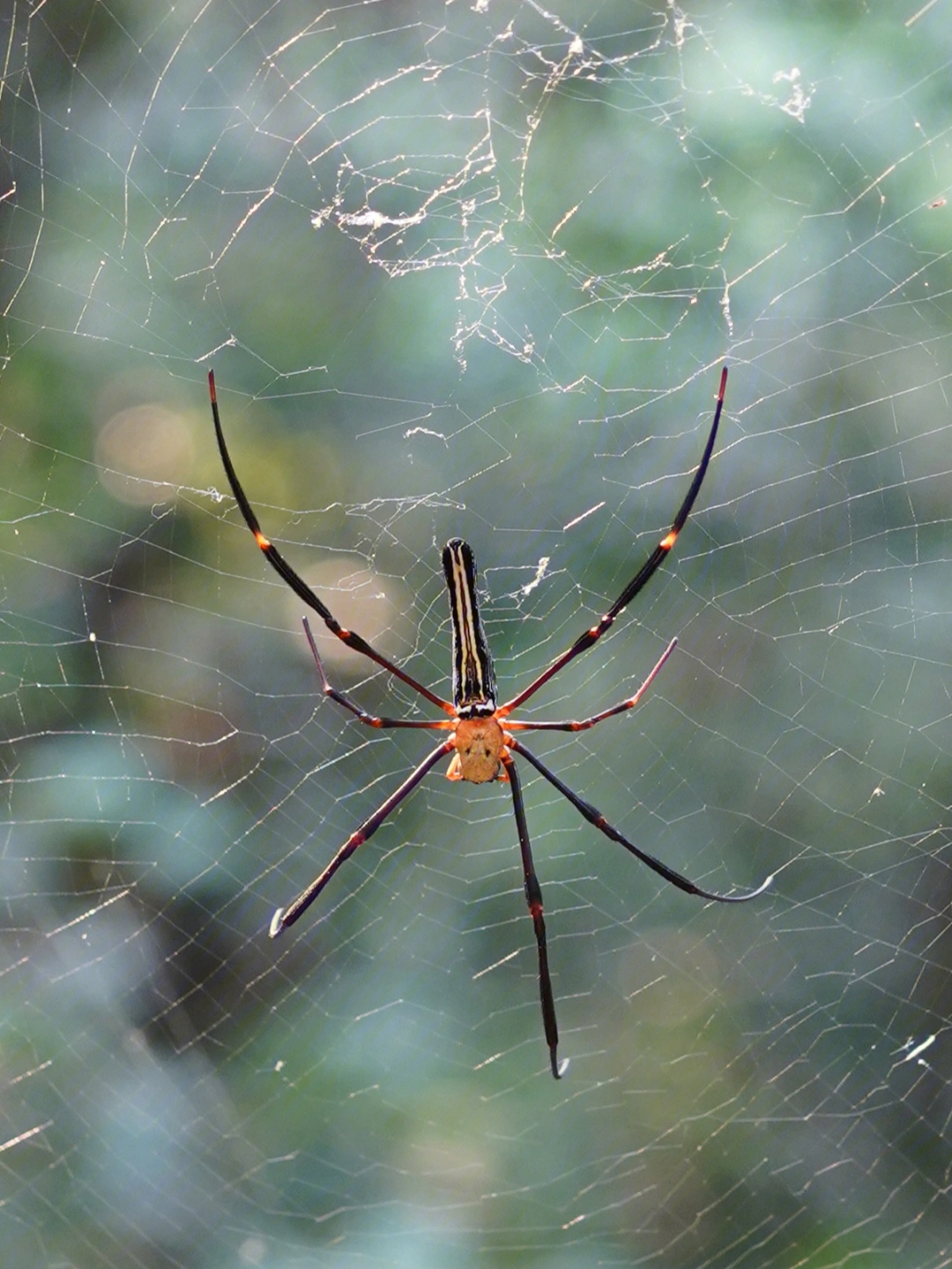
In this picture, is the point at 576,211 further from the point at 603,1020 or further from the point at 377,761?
the point at 603,1020

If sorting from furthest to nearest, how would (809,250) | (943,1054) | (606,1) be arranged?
(943,1054) → (606,1) → (809,250)

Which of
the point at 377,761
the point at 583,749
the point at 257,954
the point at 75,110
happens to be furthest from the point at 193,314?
the point at 257,954

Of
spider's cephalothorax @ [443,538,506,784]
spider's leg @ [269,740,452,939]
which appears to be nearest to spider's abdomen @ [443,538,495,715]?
spider's cephalothorax @ [443,538,506,784]

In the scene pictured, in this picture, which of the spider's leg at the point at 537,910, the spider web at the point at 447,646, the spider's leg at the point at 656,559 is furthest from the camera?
the spider web at the point at 447,646

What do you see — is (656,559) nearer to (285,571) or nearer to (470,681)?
(470,681)

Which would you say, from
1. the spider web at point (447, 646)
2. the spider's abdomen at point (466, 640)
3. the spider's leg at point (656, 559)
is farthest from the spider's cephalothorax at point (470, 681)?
the spider web at point (447, 646)

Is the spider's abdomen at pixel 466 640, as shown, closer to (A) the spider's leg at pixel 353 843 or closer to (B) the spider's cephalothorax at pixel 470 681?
(B) the spider's cephalothorax at pixel 470 681
